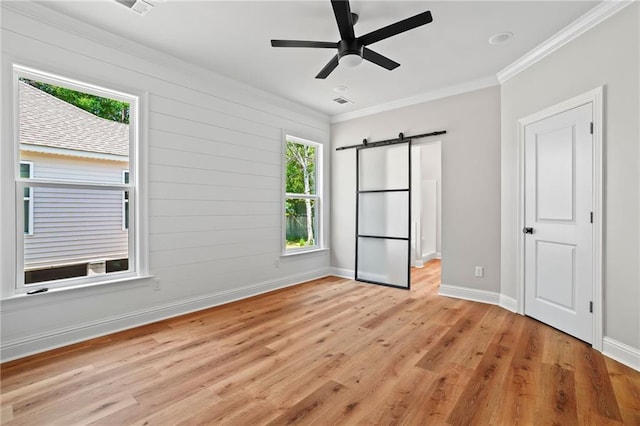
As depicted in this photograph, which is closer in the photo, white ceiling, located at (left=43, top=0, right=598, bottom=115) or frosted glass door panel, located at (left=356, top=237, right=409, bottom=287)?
white ceiling, located at (left=43, top=0, right=598, bottom=115)

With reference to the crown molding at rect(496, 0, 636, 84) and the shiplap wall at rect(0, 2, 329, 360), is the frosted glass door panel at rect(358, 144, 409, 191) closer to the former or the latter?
the shiplap wall at rect(0, 2, 329, 360)

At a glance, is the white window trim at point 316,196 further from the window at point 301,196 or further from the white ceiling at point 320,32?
the white ceiling at point 320,32

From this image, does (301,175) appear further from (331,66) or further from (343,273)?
(331,66)

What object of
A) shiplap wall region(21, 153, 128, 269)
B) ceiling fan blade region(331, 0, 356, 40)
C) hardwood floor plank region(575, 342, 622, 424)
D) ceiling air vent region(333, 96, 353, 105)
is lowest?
hardwood floor plank region(575, 342, 622, 424)

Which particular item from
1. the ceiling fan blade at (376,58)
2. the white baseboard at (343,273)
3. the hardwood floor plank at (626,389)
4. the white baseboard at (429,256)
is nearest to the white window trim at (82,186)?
the ceiling fan blade at (376,58)

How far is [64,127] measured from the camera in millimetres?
2799

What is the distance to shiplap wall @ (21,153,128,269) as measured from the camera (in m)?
2.66

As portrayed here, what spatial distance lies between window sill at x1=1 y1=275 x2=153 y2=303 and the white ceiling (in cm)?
239

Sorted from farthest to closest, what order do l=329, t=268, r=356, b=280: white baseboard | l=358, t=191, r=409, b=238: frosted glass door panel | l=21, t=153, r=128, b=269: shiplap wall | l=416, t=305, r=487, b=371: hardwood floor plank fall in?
1. l=329, t=268, r=356, b=280: white baseboard
2. l=358, t=191, r=409, b=238: frosted glass door panel
3. l=21, t=153, r=128, b=269: shiplap wall
4. l=416, t=305, r=487, b=371: hardwood floor plank

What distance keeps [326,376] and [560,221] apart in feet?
8.97

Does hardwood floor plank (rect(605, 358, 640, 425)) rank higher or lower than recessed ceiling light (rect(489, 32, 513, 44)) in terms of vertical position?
lower

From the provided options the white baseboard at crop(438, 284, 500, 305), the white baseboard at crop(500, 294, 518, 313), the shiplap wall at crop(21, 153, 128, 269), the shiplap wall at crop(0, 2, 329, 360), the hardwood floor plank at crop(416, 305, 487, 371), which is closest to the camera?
the hardwood floor plank at crop(416, 305, 487, 371)

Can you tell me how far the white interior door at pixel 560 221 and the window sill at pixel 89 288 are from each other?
13.7ft

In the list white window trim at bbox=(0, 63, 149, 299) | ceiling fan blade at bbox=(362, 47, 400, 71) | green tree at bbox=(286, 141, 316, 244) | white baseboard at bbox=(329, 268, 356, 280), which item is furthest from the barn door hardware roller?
white window trim at bbox=(0, 63, 149, 299)
